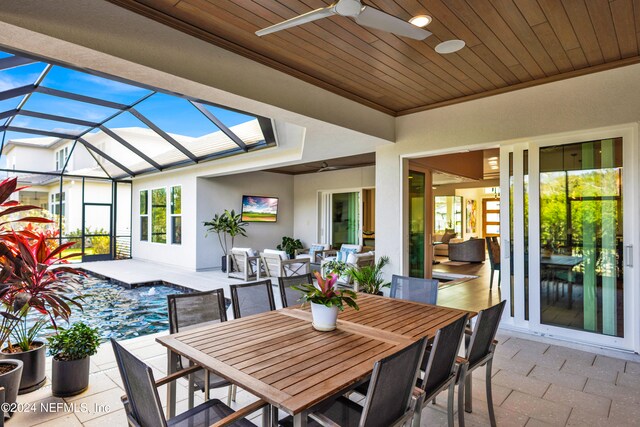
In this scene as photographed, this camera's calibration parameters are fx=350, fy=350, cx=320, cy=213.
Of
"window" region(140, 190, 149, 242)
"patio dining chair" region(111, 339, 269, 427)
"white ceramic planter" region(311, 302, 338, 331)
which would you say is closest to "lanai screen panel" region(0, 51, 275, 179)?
"window" region(140, 190, 149, 242)

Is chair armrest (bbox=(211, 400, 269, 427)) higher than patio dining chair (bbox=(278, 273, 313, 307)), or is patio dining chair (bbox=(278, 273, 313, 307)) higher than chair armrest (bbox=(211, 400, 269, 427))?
patio dining chair (bbox=(278, 273, 313, 307))

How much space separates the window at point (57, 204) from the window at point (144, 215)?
7.02 ft

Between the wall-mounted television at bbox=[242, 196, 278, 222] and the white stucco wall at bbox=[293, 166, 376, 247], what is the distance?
84 cm

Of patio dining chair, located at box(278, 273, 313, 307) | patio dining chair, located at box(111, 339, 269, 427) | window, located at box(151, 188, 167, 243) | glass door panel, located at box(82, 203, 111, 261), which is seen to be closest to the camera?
patio dining chair, located at box(111, 339, 269, 427)

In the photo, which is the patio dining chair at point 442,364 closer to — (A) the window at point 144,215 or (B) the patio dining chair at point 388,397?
(B) the patio dining chair at point 388,397

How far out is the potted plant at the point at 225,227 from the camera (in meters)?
9.38

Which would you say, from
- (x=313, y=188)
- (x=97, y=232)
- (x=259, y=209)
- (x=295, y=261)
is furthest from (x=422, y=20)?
(x=97, y=232)

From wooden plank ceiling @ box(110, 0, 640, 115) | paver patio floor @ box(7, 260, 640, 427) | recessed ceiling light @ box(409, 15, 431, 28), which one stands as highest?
wooden plank ceiling @ box(110, 0, 640, 115)

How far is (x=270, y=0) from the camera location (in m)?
2.54

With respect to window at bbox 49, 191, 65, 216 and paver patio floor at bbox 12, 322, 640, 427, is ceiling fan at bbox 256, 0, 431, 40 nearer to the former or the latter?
paver patio floor at bbox 12, 322, 640, 427

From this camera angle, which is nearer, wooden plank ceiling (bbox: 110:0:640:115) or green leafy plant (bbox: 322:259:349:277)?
wooden plank ceiling (bbox: 110:0:640:115)

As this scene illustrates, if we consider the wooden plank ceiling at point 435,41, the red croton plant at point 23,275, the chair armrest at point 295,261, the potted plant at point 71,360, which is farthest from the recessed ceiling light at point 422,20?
the chair armrest at point 295,261

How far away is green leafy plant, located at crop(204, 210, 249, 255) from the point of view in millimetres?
9391

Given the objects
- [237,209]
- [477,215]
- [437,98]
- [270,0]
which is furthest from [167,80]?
[477,215]
